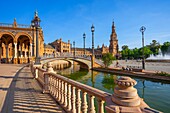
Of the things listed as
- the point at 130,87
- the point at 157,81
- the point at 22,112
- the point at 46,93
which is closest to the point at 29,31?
the point at 157,81

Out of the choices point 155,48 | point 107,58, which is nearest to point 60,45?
point 155,48

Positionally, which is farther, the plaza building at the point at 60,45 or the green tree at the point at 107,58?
the plaza building at the point at 60,45

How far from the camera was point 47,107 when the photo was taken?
5219mm

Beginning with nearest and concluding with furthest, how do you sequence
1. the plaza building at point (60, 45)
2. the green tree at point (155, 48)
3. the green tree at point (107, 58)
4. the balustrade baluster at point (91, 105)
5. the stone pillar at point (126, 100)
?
the stone pillar at point (126, 100)
the balustrade baluster at point (91, 105)
the green tree at point (107, 58)
the green tree at point (155, 48)
the plaza building at point (60, 45)

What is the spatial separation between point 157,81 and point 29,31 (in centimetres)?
3291

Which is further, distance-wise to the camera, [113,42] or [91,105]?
[113,42]

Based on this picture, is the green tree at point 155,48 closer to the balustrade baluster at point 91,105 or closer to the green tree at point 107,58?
the green tree at point 107,58

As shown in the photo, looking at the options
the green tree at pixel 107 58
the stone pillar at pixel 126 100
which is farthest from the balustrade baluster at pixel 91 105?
the green tree at pixel 107 58

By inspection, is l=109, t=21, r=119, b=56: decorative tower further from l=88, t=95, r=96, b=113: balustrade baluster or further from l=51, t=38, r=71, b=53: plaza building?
l=88, t=95, r=96, b=113: balustrade baluster

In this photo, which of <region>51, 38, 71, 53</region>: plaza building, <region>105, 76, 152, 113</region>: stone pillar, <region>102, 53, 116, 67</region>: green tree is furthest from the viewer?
<region>51, 38, 71, 53</region>: plaza building

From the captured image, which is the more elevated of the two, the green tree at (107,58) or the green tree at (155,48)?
the green tree at (155,48)

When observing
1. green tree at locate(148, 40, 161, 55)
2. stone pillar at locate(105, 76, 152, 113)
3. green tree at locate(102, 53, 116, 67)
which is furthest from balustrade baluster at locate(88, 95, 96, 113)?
green tree at locate(148, 40, 161, 55)

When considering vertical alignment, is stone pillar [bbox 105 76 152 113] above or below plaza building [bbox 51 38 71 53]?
below

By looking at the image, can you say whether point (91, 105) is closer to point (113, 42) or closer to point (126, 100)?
point (126, 100)
